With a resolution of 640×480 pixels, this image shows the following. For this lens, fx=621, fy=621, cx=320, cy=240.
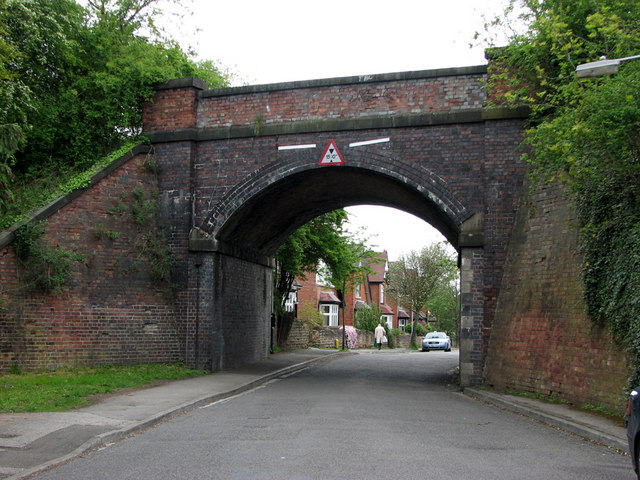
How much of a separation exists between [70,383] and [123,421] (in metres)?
4.52

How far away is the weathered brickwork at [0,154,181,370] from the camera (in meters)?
14.3

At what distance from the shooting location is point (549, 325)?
1240cm

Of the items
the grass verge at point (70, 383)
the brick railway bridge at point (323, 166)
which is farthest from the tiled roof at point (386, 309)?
the grass verge at point (70, 383)

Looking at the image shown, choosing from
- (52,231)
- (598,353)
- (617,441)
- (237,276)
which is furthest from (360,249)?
(617,441)

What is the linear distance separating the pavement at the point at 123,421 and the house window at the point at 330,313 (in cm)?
3847

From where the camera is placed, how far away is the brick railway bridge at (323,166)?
15.0 metres

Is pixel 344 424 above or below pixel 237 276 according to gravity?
below

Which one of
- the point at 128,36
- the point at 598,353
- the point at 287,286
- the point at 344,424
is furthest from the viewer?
the point at 287,286

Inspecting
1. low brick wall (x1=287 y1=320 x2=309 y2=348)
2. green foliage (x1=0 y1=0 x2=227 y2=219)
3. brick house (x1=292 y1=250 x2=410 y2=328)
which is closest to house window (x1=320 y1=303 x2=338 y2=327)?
brick house (x1=292 y1=250 x2=410 y2=328)

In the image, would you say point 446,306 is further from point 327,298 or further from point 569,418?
point 569,418

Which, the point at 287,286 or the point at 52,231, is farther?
the point at 287,286

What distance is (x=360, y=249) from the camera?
3497cm

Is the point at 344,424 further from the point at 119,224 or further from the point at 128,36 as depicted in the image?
the point at 128,36

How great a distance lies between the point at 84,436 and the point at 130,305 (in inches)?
345
